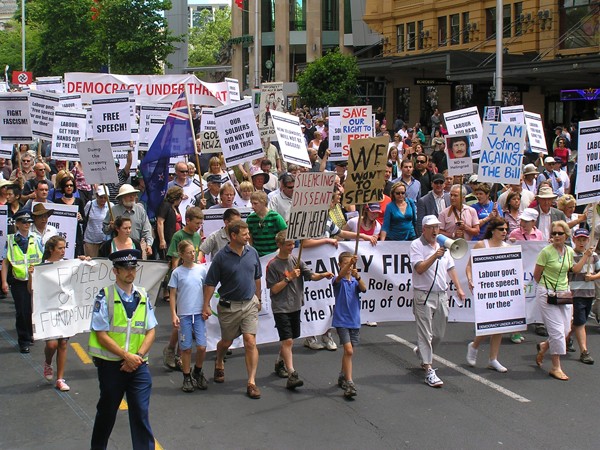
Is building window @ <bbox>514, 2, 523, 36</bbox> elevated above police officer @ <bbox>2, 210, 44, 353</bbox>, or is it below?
above

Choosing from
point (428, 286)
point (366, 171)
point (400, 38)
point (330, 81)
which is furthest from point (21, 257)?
point (400, 38)

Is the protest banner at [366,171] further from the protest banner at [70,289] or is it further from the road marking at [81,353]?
the road marking at [81,353]

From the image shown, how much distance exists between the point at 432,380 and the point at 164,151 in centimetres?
568

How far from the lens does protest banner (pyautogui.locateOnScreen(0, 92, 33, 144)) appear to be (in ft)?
49.6

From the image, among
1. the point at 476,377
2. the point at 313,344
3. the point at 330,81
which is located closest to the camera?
the point at 476,377

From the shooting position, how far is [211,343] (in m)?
9.80

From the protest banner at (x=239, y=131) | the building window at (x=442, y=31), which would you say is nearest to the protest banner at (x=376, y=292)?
the protest banner at (x=239, y=131)

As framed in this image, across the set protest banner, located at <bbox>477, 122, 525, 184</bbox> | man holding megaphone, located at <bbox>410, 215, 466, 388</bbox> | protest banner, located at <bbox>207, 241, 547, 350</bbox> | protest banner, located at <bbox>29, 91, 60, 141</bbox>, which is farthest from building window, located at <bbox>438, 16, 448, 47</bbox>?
man holding megaphone, located at <bbox>410, 215, 466, 388</bbox>

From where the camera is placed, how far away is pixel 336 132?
54.7 ft

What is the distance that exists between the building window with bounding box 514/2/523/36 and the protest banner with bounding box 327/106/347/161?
25.0m

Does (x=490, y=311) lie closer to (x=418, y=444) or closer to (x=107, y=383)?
(x=418, y=444)

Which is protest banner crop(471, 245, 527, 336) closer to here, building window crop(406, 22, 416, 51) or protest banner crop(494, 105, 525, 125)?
protest banner crop(494, 105, 525, 125)

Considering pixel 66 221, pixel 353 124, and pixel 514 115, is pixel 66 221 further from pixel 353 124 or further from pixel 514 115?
pixel 514 115

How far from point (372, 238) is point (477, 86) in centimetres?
3295
